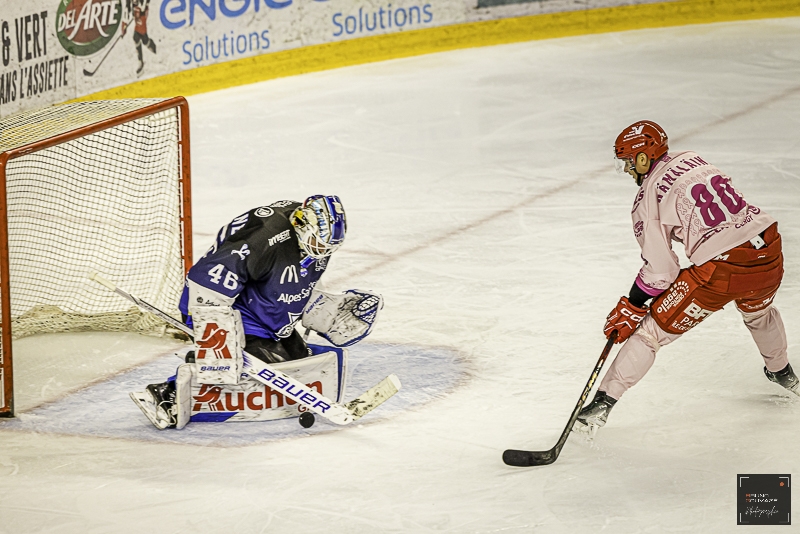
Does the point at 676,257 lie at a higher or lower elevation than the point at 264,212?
lower

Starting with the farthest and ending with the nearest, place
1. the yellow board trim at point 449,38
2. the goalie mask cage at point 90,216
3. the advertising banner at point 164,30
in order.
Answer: the yellow board trim at point 449,38, the advertising banner at point 164,30, the goalie mask cage at point 90,216

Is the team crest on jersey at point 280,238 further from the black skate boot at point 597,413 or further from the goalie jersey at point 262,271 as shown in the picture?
the black skate boot at point 597,413

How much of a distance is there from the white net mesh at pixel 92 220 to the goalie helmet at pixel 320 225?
3.62 ft

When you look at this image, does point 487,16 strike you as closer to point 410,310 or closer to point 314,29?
point 314,29

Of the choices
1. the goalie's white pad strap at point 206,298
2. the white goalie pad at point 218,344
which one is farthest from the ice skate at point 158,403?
the goalie's white pad strap at point 206,298

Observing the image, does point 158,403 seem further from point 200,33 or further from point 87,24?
point 200,33

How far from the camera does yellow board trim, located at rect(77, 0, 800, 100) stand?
28.4 ft

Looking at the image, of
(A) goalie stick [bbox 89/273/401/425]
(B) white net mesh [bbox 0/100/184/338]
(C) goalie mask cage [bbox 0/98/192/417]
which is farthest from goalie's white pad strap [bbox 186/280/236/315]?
(B) white net mesh [bbox 0/100/184/338]

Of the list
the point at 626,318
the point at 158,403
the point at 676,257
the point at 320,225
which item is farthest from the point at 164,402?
the point at 676,257

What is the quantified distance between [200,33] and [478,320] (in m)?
4.52

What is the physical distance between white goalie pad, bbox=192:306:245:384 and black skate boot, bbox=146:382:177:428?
0.19 metres

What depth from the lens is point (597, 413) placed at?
11.8ft

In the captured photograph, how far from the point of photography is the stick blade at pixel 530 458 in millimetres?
3461

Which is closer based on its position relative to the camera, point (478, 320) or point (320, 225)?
point (320, 225)
